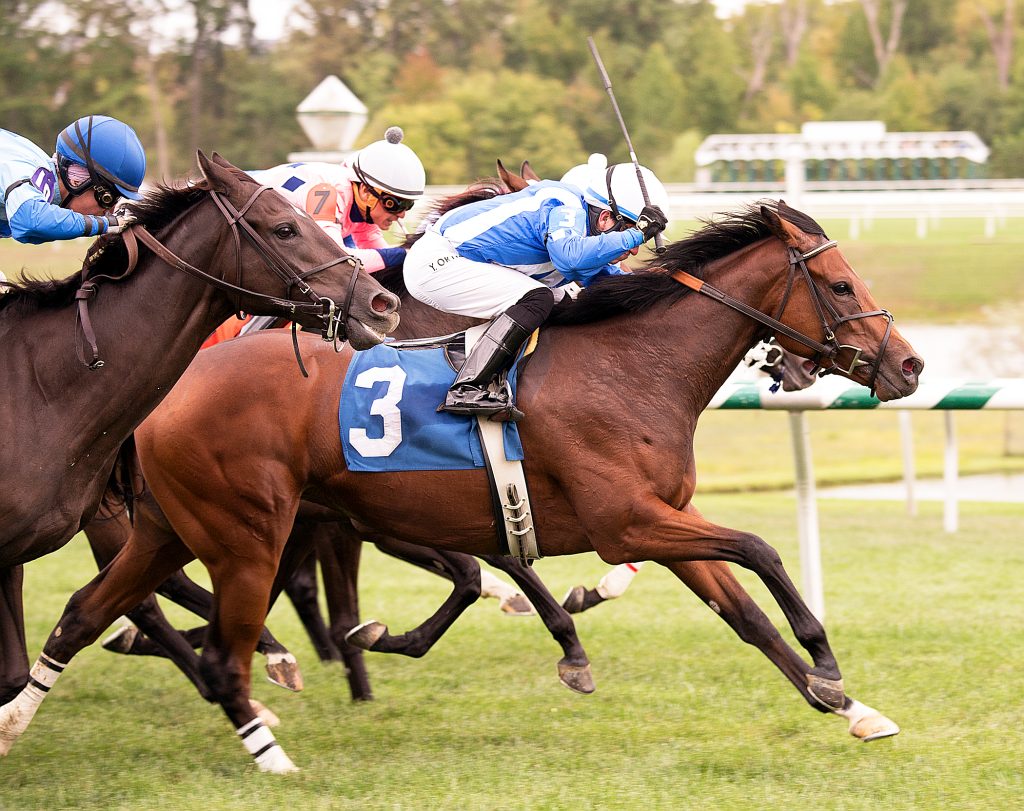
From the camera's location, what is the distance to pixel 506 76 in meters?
34.3

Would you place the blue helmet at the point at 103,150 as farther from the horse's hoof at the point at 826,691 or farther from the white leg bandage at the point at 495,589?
the horse's hoof at the point at 826,691

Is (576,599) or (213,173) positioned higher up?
(213,173)

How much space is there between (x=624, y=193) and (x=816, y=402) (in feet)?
5.44

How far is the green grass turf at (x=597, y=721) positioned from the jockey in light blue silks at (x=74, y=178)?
1.70 m

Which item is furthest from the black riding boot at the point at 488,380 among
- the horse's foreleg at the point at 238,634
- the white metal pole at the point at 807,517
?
the white metal pole at the point at 807,517

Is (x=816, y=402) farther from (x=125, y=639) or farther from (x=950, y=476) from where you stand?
(x=950, y=476)

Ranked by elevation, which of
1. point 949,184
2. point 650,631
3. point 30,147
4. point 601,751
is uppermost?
point 30,147

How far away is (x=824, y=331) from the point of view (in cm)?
448

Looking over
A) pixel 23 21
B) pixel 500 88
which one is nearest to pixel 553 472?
pixel 500 88

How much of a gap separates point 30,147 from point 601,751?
2.66 meters

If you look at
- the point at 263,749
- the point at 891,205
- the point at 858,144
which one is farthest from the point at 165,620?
the point at 858,144

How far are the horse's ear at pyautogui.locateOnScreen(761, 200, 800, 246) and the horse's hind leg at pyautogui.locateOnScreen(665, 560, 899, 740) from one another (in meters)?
1.07

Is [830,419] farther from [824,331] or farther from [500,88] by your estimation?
[500,88]

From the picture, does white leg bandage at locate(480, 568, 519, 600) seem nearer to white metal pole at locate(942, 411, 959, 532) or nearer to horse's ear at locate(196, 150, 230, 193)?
horse's ear at locate(196, 150, 230, 193)
